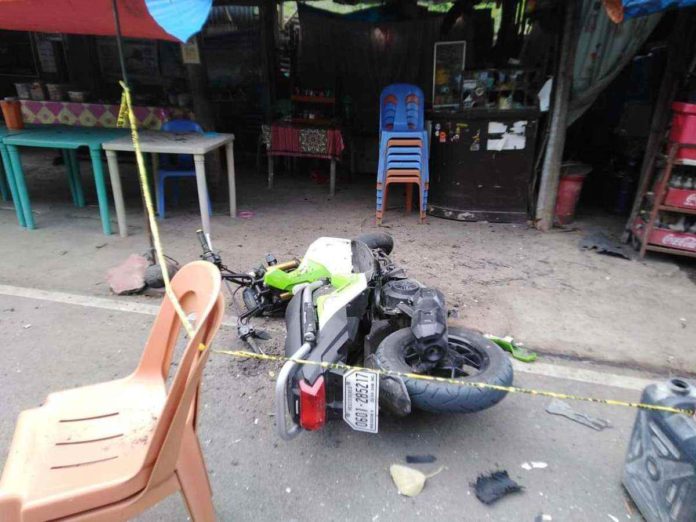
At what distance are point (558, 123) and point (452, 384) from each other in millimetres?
4273

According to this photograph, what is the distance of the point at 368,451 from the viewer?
99.5 inches

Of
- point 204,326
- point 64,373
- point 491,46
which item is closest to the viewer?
point 204,326

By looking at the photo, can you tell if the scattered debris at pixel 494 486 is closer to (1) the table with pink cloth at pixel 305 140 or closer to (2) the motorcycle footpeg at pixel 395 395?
(2) the motorcycle footpeg at pixel 395 395

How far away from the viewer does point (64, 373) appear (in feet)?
10.2

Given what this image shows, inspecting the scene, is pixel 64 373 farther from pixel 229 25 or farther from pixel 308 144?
pixel 229 25

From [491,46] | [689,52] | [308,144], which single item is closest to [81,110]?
[308,144]

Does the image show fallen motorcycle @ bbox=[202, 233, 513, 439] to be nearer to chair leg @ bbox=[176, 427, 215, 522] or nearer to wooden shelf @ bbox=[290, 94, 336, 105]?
chair leg @ bbox=[176, 427, 215, 522]

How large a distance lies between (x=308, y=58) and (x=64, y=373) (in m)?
7.70

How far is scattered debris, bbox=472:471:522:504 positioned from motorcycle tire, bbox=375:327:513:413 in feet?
1.14

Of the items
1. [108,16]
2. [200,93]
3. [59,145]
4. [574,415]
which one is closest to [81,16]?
[108,16]

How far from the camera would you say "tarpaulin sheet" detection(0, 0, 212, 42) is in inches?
153

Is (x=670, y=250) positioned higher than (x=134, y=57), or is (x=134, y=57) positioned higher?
(x=134, y=57)

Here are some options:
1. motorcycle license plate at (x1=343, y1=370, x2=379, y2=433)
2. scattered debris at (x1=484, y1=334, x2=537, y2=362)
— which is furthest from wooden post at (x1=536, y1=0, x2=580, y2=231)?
motorcycle license plate at (x1=343, y1=370, x2=379, y2=433)

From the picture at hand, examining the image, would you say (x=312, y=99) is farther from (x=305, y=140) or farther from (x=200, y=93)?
(x=200, y=93)
